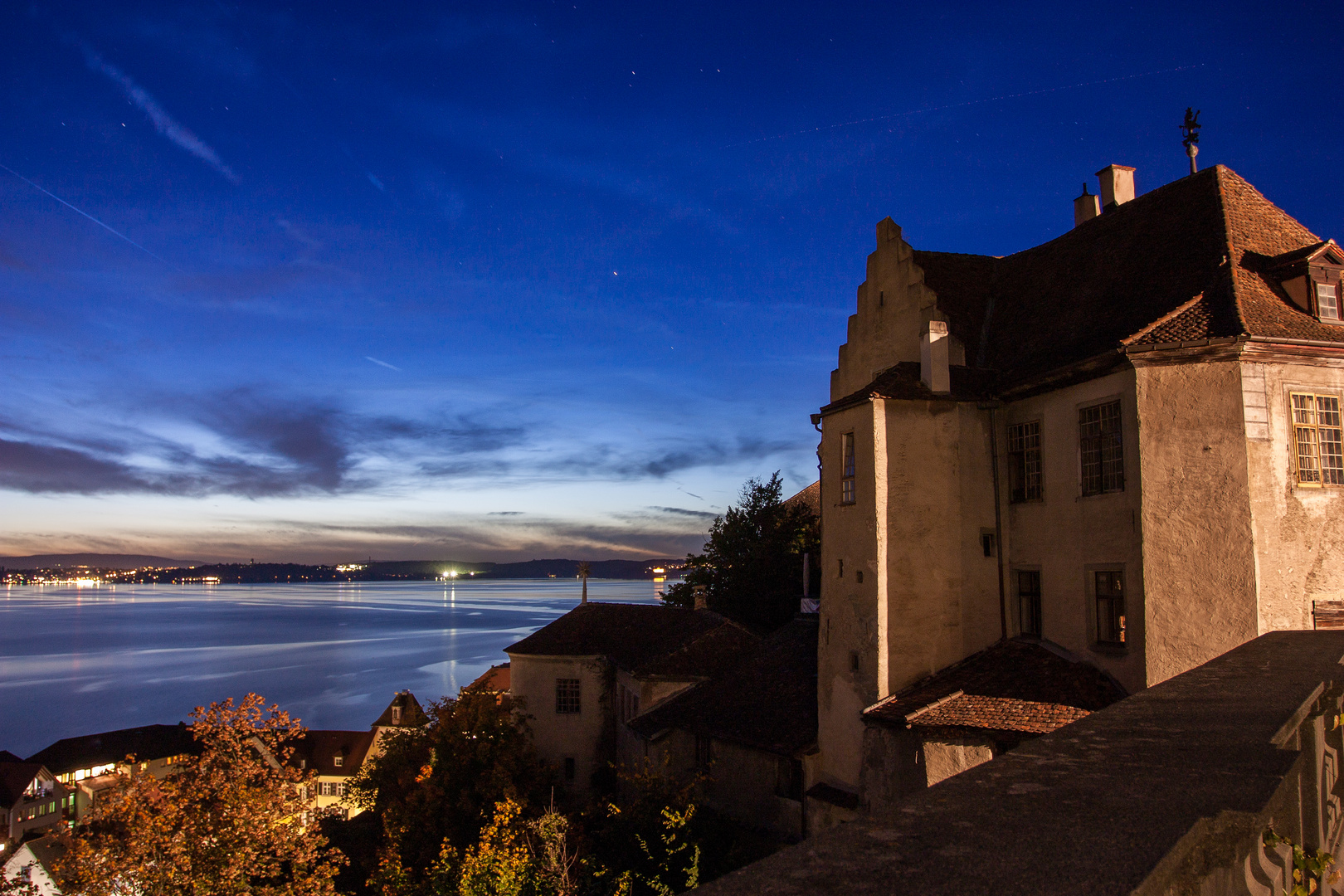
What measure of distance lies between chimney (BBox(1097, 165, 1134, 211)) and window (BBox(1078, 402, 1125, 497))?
905cm

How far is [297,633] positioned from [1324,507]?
206317mm

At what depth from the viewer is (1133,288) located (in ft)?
64.0

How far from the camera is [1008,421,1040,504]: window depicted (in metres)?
20.5

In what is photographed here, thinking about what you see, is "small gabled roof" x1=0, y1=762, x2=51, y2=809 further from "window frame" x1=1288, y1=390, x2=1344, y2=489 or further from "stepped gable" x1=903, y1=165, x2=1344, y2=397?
"window frame" x1=1288, y1=390, x2=1344, y2=489

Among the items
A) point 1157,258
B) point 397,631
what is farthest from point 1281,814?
point 397,631

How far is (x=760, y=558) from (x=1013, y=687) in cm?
2756

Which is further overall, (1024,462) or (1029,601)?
(1024,462)

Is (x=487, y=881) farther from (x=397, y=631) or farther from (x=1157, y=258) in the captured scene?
(x=397, y=631)

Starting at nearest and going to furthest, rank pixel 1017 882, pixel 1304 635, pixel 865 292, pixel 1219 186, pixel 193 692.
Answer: pixel 1017 882 → pixel 1304 635 → pixel 1219 186 → pixel 865 292 → pixel 193 692

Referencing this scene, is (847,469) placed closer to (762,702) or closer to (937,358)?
(937,358)

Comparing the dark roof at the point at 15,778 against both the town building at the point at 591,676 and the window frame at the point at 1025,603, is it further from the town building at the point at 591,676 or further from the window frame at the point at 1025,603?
the window frame at the point at 1025,603

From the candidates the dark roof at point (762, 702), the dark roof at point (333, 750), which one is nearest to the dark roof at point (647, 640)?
the dark roof at point (762, 702)

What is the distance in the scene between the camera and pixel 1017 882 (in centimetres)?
303

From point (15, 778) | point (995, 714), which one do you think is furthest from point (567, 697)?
point (15, 778)
